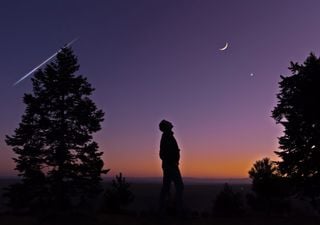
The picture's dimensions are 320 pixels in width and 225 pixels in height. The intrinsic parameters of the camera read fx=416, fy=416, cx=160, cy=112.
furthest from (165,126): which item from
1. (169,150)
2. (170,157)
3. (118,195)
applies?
(118,195)

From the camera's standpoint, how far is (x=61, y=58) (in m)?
35.9

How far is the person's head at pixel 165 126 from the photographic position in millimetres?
12484

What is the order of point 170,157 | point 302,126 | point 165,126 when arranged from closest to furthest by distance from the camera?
point 170,157 → point 165,126 → point 302,126

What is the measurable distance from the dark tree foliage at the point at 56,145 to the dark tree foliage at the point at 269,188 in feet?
42.1

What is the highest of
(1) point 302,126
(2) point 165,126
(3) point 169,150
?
(1) point 302,126

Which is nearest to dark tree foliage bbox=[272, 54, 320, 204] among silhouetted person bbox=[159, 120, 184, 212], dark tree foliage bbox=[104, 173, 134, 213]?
dark tree foliage bbox=[104, 173, 134, 213]

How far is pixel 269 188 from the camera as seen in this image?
32656 mm

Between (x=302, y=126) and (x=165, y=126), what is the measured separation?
20.1m

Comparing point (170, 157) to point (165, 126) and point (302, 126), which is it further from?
point (302, 126)

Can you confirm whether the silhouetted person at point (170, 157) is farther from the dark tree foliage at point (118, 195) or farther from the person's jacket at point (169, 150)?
the dark tree foliage at point (118, 195)

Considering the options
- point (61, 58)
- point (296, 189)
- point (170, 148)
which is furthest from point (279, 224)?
point (61, 58)

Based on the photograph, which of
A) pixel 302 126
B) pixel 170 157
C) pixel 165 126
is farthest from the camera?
pixel 302 126

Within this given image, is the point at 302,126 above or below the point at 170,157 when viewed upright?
above

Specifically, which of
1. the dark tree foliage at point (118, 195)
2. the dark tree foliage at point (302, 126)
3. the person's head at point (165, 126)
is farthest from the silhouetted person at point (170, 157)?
the dark tree foliage at point (302, 126)
